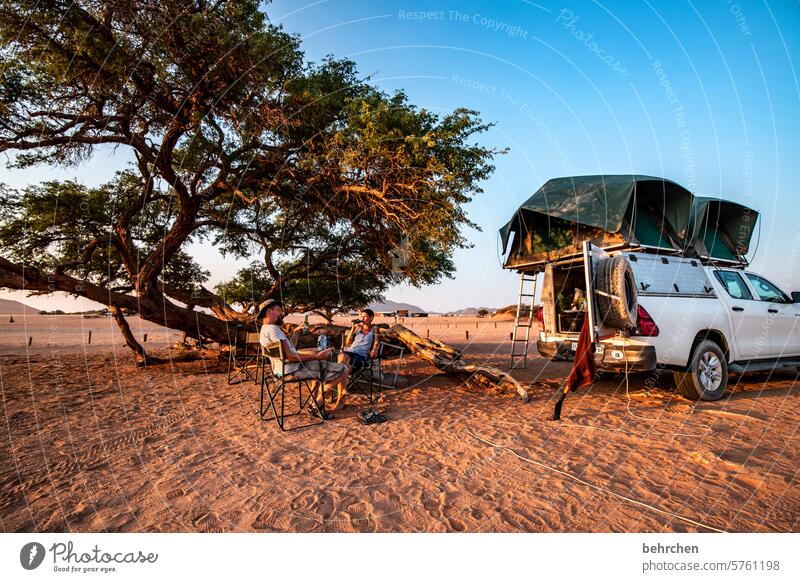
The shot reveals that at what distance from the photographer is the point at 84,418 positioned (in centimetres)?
581

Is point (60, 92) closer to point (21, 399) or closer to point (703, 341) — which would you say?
point (21, 399)

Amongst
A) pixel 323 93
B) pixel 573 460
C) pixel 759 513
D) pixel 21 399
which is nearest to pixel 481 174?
pixel 323 93

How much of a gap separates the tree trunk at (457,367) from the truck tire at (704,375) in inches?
101

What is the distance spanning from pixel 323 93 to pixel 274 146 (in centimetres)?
186

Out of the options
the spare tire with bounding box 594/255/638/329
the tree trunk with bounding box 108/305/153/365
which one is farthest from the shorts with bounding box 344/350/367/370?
the tree trunk with bounding box 108/305/153/365

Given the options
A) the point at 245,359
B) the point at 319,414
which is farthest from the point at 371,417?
the point at 245,359

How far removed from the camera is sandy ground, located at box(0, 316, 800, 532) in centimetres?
299

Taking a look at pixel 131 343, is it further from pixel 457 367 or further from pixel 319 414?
pixel 457 367

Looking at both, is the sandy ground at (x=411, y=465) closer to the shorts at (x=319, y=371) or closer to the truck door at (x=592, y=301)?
the shorts at (x=319, y=371)

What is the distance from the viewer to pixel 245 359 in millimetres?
10836

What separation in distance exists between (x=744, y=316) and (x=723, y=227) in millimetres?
2795

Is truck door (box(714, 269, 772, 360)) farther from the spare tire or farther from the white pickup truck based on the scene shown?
the spare tire

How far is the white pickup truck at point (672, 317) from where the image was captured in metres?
5.23
